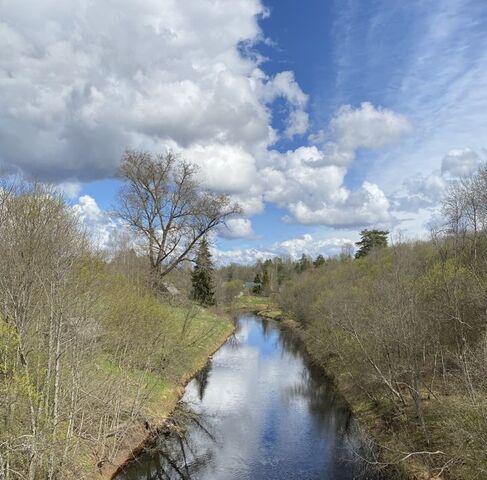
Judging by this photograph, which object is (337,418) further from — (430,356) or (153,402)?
(153,402)

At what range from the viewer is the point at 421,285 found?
1036 inches

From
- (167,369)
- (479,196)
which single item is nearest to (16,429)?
(167,369)

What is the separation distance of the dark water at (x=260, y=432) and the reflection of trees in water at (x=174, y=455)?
40 mm

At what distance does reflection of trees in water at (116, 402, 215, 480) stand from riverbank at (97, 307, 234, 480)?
1.28 feet

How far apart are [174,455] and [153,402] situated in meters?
3.72

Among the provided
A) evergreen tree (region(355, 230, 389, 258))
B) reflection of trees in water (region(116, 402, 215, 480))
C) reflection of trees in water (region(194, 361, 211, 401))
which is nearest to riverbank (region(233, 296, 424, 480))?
reflection of trees in water (region(116, 402, 215, 480))

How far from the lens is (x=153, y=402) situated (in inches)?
911

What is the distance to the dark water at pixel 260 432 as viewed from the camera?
18.7 metres

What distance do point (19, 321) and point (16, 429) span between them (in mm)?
2919

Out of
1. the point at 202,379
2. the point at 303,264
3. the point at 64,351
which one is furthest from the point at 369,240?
the point at 64,351

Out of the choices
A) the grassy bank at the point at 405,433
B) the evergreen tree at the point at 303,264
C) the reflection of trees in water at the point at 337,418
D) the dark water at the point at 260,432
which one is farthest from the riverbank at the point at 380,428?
the evergreen tree at the point at 303,264

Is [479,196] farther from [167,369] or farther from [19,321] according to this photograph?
[19,321]

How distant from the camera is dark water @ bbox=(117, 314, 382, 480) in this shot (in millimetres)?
18672

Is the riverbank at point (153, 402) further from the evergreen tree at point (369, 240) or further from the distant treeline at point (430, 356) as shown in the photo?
the evergreen tree at point (369, 240)
